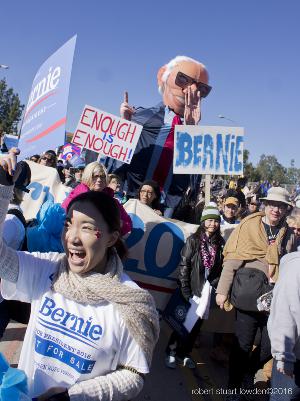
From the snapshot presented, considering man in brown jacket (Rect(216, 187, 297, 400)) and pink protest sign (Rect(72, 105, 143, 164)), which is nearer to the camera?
man in brown jacket (Rect(216, 187, 297, 400))

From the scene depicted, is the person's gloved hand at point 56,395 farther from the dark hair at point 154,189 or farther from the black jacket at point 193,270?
the dark hair at point 154,189

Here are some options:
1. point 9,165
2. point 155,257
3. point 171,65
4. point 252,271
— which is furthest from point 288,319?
point 171,65

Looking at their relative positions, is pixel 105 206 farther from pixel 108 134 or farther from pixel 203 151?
pixel 108 134

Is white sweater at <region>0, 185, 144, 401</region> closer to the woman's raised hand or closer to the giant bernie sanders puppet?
the woman's raised hand

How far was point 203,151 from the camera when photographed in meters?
5.48

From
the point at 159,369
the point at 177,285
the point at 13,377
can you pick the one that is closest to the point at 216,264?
the point at 177,285

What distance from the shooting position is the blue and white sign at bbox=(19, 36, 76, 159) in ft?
7.14

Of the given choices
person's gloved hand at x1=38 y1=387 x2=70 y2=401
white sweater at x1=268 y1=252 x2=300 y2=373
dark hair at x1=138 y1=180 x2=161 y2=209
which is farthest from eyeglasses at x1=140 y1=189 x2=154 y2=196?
person's gloved hand at x1=38 y1=387 x2=70 y2=401

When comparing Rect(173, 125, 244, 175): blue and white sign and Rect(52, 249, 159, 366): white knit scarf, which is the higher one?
Rect(173, 125, 244, 175): blue and white sign

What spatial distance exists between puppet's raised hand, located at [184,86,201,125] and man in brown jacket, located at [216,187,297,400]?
3862 millimetres

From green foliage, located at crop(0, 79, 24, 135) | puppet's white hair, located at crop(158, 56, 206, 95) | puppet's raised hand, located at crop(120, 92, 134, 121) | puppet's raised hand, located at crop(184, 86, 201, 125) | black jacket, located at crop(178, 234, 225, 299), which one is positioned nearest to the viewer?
black jacket, located at crop(178, 234, 225, 299)

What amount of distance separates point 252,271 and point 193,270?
76cm

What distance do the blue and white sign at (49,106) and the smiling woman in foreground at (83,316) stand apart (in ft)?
2.05

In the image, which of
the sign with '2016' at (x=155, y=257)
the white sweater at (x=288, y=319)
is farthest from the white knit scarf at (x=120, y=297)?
the sign with '2016' at (x=155, y=257)
